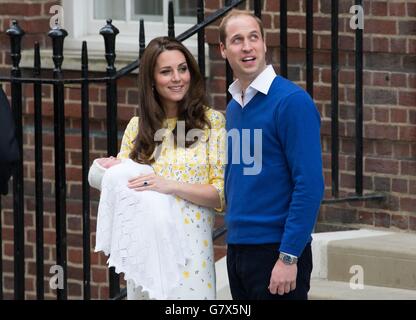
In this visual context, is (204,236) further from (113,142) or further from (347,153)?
(347,153)

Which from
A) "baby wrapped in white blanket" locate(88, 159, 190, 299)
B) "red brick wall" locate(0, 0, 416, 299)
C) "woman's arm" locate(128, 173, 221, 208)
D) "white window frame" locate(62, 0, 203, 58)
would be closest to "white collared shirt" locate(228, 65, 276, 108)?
"woman's arm" locate(128, 173, 221, 208)

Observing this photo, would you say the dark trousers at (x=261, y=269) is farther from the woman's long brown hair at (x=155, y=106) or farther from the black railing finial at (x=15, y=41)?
the black railing finial at (x=15, y=41)

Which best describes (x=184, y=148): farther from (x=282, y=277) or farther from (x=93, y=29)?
(x=93, y=29)

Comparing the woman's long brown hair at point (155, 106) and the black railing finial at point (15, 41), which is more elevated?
the black railing finial at point (15, 41)

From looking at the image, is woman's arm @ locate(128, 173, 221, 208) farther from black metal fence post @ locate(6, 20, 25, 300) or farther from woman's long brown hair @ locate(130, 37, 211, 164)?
black metal fence post @ locate(6, 20, 25, 300)

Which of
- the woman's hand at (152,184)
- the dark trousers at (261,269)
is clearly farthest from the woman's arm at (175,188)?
the dark trousers at (261,269)

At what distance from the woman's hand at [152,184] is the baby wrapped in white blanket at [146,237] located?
20mm

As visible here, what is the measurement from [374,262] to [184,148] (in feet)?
5.08

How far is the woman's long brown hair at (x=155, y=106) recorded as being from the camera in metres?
5.17

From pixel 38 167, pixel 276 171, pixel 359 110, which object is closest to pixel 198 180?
pixel 276 171

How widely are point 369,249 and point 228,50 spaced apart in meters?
1.76

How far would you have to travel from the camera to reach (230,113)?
5.06m

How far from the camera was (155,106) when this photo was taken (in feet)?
17.1

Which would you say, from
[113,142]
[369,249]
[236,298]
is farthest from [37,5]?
[236,298]
